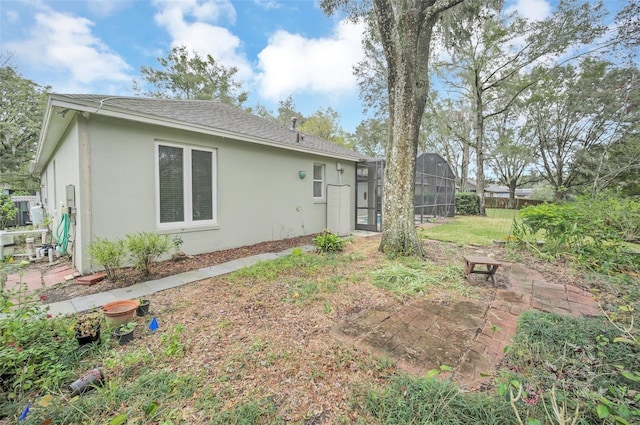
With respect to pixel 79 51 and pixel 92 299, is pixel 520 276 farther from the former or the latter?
pixel 79 51

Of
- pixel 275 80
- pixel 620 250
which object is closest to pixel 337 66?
pixel 275 80

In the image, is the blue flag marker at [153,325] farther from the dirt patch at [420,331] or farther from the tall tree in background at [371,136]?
the tall tree in background at [371,136]

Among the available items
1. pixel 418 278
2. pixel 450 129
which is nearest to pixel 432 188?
pixel 450 129

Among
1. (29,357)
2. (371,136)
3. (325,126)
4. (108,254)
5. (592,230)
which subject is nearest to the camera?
(29,357)

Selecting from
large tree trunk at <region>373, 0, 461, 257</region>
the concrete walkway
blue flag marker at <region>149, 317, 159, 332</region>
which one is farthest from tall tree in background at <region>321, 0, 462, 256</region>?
blue flag marker at <region>149, 317, 159, 332</region>

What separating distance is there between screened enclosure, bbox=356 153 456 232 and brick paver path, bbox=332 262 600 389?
321 centimetres

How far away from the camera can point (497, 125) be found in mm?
22703

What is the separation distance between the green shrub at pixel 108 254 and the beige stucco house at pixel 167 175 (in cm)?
47

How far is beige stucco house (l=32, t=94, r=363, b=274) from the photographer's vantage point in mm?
4230

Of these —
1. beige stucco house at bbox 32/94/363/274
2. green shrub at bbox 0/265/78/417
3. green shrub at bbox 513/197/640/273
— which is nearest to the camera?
green shrub at bbox 0/265/78/417

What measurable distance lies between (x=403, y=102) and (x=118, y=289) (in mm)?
6163

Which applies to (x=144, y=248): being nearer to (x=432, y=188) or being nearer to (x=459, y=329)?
(x=459, y=329)

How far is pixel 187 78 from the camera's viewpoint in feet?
64.5

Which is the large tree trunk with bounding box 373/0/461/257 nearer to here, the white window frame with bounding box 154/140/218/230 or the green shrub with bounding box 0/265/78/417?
the white window frame with bounding box 154/140/218/230
